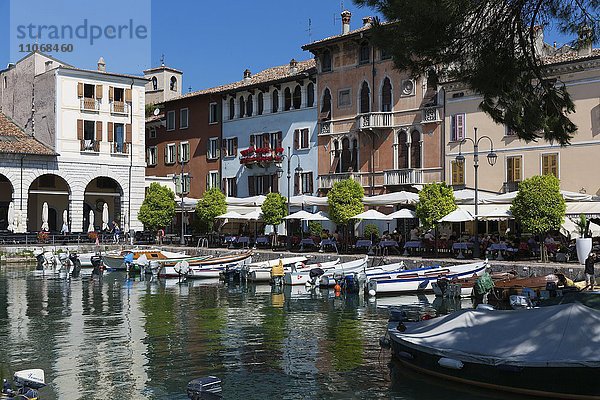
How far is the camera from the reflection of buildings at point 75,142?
51969 millimetres

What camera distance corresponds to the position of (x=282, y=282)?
109 ft

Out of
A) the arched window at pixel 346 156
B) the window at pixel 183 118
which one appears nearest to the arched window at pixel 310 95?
the arched window at pixel 346 156

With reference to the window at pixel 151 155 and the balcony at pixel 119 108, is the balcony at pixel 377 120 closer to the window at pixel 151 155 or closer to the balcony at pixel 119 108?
the balcony at pixel 119 108

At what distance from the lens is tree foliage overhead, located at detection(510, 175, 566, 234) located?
96.3 ft

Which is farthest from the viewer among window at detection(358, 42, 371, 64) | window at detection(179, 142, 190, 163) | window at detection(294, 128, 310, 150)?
window at detection(179, 142, 190, 163)

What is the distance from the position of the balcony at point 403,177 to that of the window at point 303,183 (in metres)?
6.94

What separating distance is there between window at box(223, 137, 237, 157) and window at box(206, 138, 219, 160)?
90 centimetres

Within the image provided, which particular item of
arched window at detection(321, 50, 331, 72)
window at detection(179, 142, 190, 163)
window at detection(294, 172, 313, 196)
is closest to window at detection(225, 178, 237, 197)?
window at detection(179, 142, 190, 163)

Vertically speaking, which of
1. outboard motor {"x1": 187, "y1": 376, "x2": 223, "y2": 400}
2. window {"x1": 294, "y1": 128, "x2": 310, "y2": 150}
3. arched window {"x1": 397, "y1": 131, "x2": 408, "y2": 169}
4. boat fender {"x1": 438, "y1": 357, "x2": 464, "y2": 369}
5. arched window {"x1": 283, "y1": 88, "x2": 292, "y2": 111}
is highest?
arched window {"x1": 283, "y1": 88, "x2": 292, "y2": 111}

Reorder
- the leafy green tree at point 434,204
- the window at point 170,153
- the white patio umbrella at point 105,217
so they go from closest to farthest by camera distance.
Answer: the leafy green tree at point 434,204 < the white patio umbrella at point 105,217 < the window at point 170,153

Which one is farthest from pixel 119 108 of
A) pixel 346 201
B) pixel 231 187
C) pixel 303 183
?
pixel 346 201

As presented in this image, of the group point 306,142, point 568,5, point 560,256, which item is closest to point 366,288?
point 560,256

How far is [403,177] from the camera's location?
42750 millimetres

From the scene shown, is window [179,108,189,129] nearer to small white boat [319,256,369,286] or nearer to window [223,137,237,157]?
window [223,137,237,157]
